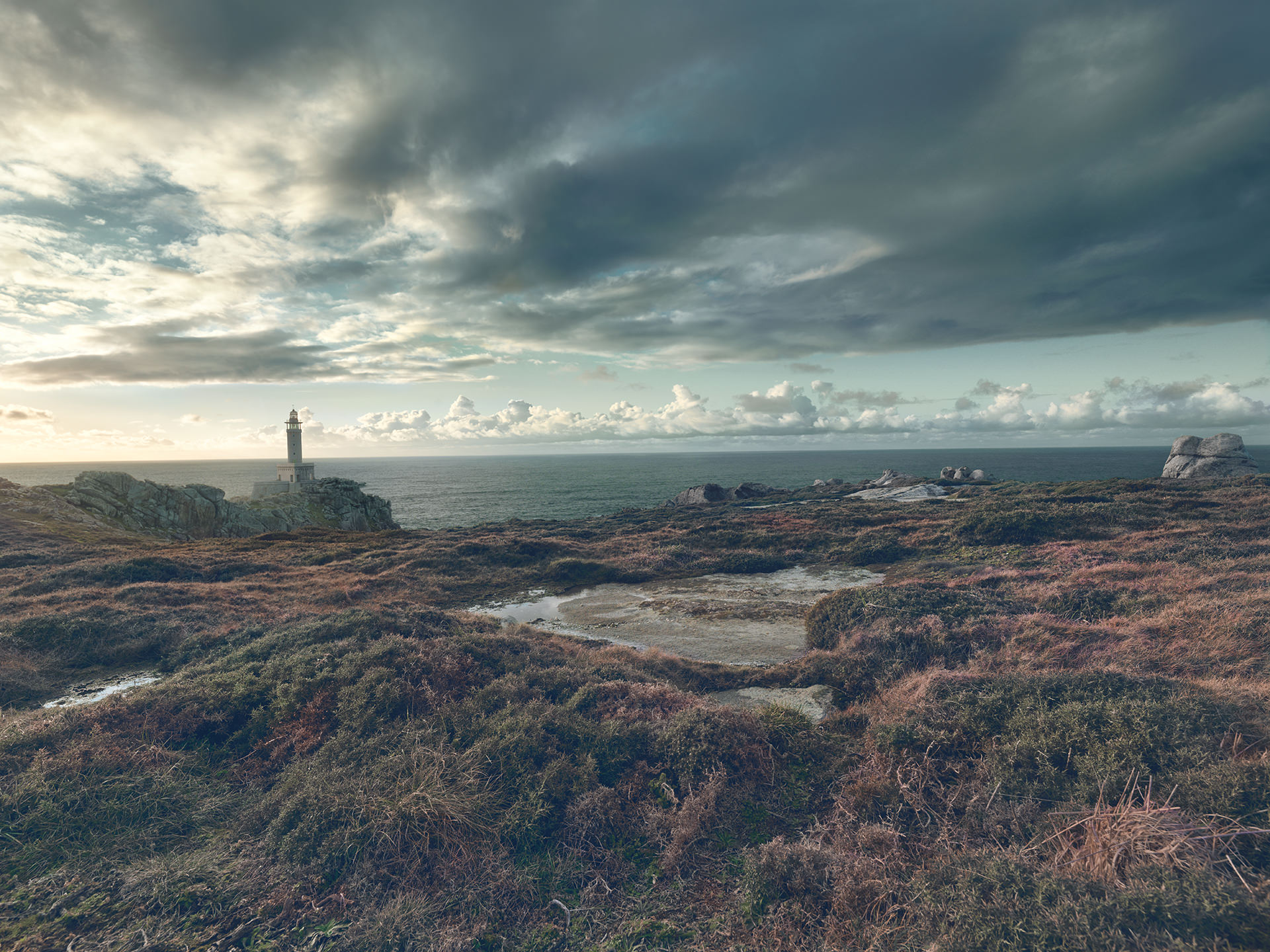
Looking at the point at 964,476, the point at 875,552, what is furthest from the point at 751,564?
the point at 964,476

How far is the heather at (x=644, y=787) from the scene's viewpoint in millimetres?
5078

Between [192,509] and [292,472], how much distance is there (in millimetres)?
18184

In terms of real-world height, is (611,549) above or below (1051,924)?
below

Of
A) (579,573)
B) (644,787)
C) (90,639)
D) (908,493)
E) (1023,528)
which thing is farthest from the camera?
(908,493)

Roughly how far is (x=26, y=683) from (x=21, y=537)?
29.8m

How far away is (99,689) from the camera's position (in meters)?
12.0

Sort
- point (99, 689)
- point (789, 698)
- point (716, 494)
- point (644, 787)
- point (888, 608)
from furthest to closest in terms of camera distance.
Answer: point (716, 494), point (888, 608), point (99, 689), point (789, 698), point (644, 787)

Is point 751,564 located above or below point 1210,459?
below

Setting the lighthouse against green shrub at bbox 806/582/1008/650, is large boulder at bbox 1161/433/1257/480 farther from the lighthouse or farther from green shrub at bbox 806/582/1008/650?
the lighthouse

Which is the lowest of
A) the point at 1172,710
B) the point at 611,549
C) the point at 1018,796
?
the point at 611,549

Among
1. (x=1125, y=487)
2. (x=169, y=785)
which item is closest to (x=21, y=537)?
(x=169, y=785)

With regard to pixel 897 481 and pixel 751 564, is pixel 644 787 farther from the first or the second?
pixel 897 481

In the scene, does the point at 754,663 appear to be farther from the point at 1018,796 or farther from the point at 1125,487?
the point at 1125,487

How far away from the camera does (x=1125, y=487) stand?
40656 mm
